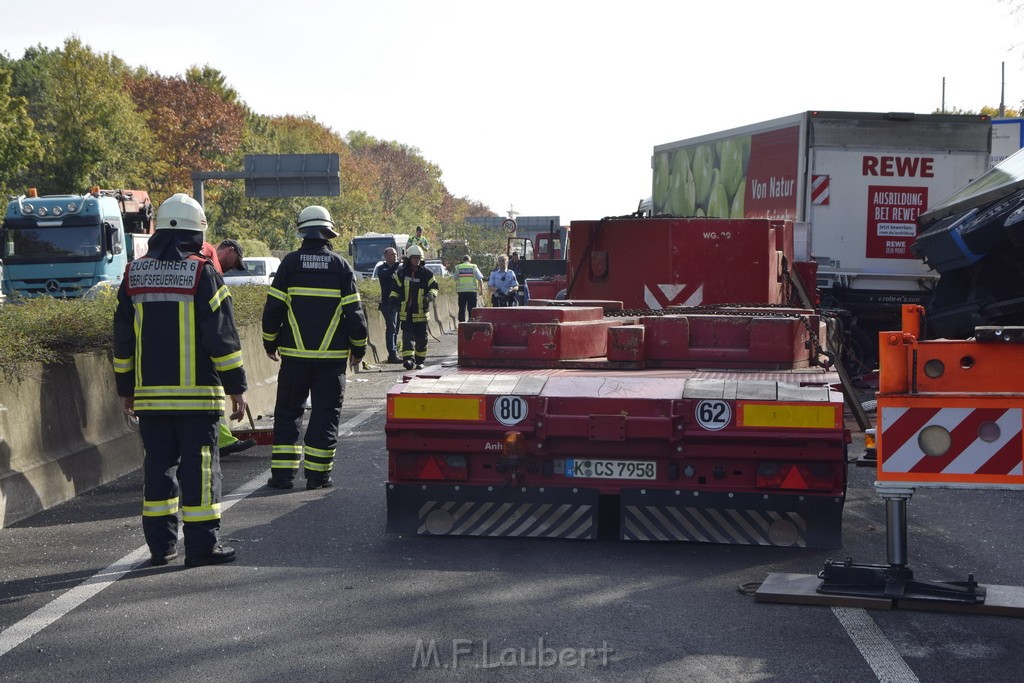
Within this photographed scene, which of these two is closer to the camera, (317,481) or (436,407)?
(436,407)

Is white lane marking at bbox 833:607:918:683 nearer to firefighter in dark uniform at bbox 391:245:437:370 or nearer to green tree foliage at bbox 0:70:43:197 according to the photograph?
firefighter in dark uniform at bbox 391:245:437:370

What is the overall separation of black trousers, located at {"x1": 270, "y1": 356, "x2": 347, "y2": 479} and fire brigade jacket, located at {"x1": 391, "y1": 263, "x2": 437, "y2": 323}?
30.0 ft

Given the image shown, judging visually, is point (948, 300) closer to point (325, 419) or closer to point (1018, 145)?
point (325, 419)

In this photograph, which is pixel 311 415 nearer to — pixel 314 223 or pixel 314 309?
pixel 314 309

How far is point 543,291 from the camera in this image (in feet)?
57.8

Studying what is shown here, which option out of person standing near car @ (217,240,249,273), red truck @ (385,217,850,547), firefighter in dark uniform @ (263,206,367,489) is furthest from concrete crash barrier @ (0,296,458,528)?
red truck @ (385,217,850,547)

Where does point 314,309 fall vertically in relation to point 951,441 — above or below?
above

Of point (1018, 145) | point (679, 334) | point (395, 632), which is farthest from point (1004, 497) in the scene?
point (1018, 145)

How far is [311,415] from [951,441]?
16.2 feet

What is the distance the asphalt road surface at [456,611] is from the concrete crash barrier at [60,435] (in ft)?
1.03

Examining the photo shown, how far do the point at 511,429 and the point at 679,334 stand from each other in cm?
152

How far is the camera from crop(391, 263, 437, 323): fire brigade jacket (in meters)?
18.7

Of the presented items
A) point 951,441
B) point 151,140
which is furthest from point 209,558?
point 151,140

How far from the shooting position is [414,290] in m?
18.7
